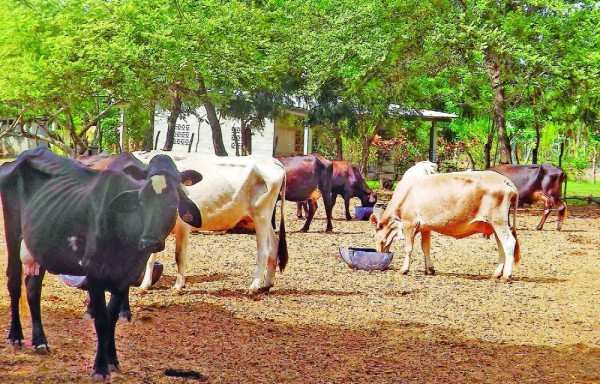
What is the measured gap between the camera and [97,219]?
239 inches

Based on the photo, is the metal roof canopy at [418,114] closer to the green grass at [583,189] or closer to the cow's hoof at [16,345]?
the green grass at [583,189]

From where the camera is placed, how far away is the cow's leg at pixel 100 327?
5980 mm

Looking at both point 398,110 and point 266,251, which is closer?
point 266,251

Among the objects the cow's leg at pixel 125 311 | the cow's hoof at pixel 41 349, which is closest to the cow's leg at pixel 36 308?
the cow's hoof at pixel 41 349

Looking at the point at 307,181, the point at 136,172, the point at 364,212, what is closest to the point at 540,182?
the point at 364,212

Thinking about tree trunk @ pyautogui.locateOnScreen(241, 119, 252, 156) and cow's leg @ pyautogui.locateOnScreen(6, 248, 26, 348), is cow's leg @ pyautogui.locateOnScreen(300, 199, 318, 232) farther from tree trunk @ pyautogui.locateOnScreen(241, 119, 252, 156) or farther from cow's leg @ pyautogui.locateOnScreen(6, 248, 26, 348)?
tree trunk @ pyautogui.locateOnScreen(241, 119, 252, 156)

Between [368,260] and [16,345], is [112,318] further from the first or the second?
[368,260]

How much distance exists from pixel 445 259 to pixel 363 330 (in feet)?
21.5

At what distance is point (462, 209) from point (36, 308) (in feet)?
25.5

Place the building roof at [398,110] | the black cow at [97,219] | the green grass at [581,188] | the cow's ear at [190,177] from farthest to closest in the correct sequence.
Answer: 1. the green grass at [581,188]
2. the building roof at [398,110]
3. the cow's ear at [190,177]
4. the black cow at [97,219]

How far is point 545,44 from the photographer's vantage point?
25.2 meters

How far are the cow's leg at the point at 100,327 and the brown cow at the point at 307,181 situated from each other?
13.4 m

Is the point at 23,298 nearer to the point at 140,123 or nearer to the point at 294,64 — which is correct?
the point at 294,64

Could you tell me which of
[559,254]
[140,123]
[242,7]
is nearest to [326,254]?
[559,254]
